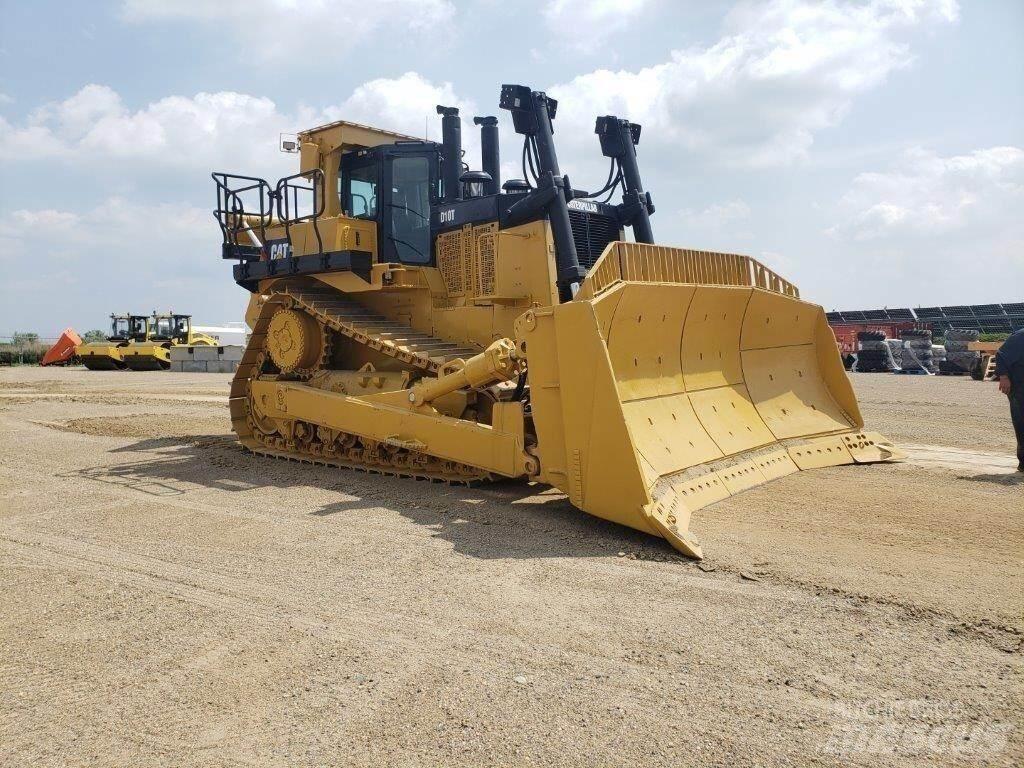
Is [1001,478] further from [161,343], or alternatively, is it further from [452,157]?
[161,343]

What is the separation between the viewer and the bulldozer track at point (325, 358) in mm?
7465

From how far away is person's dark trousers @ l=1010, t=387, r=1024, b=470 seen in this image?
754 centimetres

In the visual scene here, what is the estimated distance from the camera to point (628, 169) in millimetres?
8781

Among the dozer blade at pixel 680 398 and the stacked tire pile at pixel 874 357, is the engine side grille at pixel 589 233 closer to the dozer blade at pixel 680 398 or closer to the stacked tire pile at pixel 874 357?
the dozer blade at pixel 680 398

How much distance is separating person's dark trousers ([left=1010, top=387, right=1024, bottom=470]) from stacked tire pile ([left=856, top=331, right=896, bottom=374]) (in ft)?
63.5

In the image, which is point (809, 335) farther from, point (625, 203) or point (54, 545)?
point (54, 545)

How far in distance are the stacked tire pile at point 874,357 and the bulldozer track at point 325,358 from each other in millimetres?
21944

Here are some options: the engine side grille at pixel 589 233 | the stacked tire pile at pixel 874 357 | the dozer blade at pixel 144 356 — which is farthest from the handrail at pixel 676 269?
the dozer blade at pixel 144 356

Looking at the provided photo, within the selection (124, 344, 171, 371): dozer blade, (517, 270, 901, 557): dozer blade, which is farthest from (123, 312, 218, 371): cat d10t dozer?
(517, 270, 901, 557): dozer blade

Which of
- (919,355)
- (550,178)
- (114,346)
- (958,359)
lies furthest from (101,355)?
(958,359)

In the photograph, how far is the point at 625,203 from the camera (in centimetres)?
863

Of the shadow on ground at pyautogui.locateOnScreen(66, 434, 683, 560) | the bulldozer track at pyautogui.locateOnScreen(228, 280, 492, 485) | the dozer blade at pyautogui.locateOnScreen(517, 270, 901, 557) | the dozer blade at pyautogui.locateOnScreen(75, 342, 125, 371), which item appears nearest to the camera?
the shadow on ground at pyautogui.locateOnScreen(66, 434, 683, 560)

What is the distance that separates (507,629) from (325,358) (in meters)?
5.89

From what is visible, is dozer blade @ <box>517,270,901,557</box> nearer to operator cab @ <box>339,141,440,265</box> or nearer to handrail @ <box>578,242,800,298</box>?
handrail @ <box>578,242,800,298</box>
